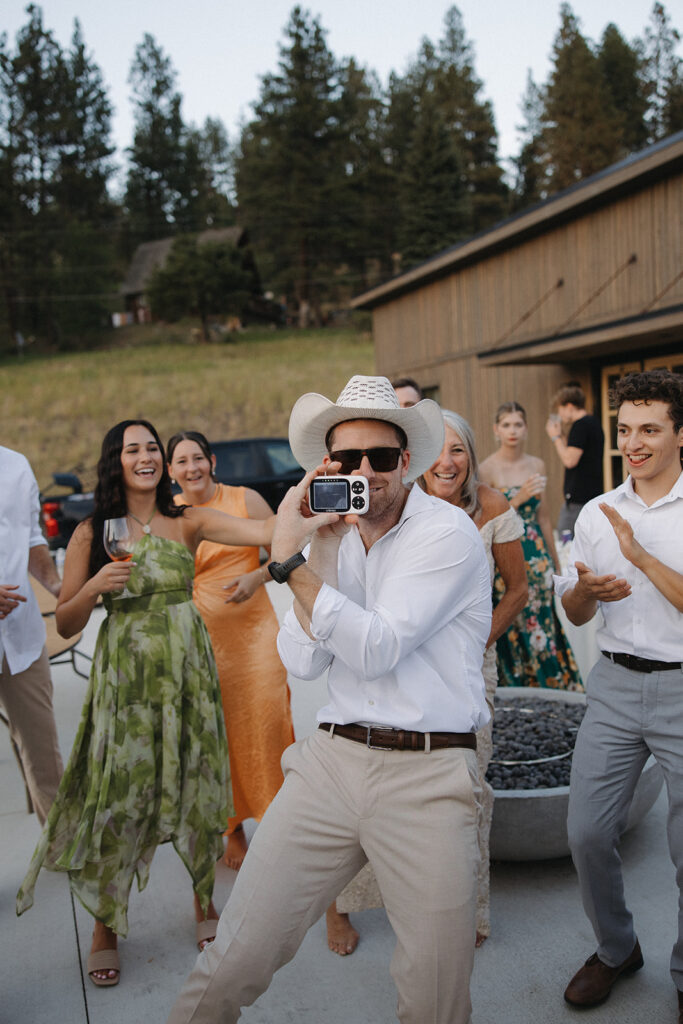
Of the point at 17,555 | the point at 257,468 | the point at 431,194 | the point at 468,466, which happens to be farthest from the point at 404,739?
the point at 431,194

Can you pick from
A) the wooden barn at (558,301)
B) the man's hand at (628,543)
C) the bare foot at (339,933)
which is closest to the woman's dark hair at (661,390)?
the man's hand at (628,543)

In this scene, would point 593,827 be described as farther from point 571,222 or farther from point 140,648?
point 571,222

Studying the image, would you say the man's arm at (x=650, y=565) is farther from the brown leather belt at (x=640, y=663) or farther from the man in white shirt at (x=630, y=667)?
the brown leather belt at (x=640, y=663)

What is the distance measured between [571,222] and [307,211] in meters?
37.2

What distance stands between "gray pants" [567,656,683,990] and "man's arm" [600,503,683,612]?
0.86 feet

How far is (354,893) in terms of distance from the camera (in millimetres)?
2834

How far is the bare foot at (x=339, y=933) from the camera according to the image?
110 inches

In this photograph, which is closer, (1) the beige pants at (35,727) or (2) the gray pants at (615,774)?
(2) the gray pants at (615,774)

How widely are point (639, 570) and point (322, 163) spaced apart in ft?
163

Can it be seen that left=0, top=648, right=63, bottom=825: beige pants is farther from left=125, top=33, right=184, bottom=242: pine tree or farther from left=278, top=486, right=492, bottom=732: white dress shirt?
left=125, top=33, right=184, bottom=242: pine tree

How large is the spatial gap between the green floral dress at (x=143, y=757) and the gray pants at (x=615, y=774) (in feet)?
4.32

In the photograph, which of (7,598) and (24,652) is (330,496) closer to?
(7,598)

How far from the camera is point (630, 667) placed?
2352mm

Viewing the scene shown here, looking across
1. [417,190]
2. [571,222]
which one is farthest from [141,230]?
[571,222]
